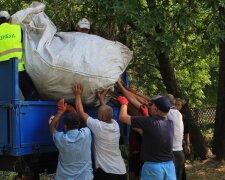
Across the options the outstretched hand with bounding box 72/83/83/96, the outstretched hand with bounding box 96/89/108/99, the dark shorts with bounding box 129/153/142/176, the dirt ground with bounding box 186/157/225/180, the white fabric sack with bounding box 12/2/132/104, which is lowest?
the dirt ground with bounding box 186/157/225/180

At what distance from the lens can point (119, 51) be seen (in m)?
5.82

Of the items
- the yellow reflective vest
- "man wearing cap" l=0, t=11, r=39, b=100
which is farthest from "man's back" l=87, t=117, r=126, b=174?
the yellow reflective vest

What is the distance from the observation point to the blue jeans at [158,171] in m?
4.91

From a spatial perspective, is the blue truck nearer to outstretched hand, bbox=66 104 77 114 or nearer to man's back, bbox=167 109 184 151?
outstretched hand, bbox=66 104 77 114

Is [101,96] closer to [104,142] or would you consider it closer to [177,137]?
[104,142]

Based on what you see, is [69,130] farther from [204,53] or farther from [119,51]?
[204,53]

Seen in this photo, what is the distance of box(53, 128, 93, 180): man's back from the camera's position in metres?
4.89

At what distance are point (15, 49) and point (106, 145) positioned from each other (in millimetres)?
1534

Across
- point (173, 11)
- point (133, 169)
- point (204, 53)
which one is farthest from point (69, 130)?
point (204, 53)

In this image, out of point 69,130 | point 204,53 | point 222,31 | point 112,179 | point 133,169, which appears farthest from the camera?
point 204,53

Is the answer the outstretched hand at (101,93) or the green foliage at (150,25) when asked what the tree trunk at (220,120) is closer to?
the green foliage at (150,25)

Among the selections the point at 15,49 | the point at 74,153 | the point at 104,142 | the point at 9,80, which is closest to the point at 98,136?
the point at 104,142

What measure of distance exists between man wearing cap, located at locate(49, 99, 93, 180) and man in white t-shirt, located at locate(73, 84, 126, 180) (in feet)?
0.69

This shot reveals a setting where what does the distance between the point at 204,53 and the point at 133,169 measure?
2.72 metres
